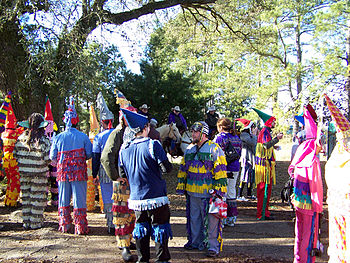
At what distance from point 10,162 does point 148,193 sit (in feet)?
17.1

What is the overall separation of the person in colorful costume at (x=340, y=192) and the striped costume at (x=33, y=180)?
497 centimetres

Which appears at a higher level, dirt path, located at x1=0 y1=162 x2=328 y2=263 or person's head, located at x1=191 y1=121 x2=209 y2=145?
person's head, located at x1=191 y1=121 x2=209 y2=145

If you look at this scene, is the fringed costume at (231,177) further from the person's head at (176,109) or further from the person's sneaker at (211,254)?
the person's head at (176,109)

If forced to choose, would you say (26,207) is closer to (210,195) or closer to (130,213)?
(130,213)

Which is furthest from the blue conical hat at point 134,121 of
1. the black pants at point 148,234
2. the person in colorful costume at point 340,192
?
the person in colorful costume at point 340,192

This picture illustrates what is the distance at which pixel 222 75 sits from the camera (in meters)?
29.0

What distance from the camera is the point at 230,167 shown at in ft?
20.6

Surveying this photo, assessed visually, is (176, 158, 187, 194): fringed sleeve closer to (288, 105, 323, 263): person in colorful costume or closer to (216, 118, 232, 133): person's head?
(216, 118, 232, 133): person's head

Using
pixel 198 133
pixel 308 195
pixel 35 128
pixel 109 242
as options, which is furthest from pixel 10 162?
pixel 308 195

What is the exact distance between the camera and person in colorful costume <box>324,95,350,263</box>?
318cm

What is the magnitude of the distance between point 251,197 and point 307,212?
563 centimetres

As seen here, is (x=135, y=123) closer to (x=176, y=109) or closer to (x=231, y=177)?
(x=231, y=177)

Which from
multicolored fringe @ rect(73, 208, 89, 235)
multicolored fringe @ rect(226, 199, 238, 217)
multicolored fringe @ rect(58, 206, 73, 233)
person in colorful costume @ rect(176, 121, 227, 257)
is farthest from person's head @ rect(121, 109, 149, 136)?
multicolored fringe @ rect(226, 199, 238, 217)

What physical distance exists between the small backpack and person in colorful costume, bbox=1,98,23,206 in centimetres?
502
